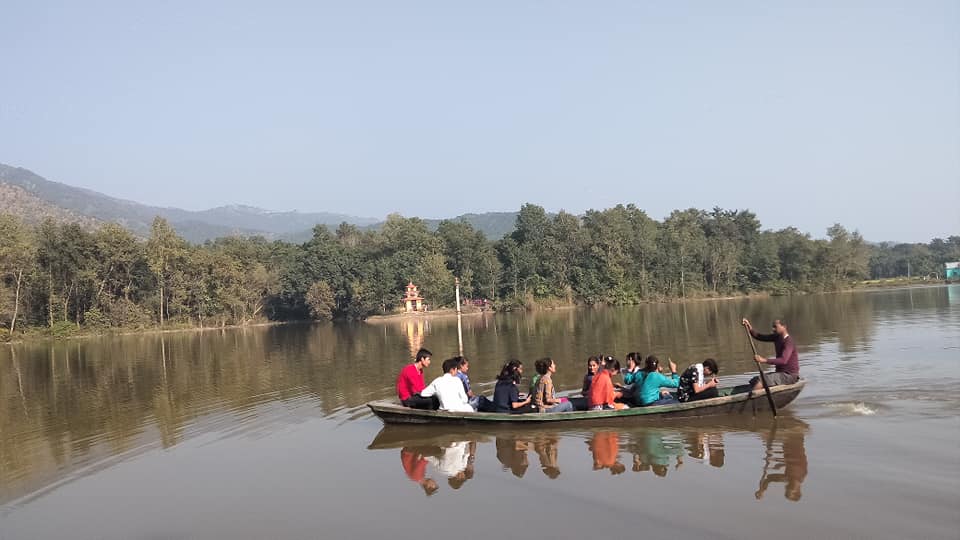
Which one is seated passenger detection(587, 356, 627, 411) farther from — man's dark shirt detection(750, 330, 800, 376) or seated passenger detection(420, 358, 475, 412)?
man's dark shirt detection(750, 330, 800, 376)

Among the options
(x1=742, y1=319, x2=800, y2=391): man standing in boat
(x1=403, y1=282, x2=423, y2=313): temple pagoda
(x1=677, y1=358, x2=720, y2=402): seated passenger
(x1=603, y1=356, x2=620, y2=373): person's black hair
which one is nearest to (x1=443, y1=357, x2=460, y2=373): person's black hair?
(x1=603, y1=356, x2=620, y2=373): person's black hair

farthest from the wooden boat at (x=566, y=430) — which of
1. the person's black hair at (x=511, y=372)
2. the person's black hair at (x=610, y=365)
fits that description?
the person's black hair at (x=610, y=365)

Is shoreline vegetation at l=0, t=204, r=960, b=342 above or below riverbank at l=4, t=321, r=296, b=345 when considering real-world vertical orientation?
above

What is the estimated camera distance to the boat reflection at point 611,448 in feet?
28.0

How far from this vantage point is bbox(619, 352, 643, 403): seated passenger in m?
11.8

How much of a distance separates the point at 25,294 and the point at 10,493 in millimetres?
52849

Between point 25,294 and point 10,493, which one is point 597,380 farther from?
point 25,294

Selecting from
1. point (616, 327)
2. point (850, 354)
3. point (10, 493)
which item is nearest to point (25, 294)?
point (616, 327)

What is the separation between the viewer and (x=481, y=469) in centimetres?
907

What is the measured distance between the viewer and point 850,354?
1811 centimetres

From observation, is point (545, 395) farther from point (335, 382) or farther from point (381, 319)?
point (381, 319)

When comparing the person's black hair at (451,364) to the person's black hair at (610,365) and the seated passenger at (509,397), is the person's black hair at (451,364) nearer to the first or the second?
the seated passenger at (509,397)

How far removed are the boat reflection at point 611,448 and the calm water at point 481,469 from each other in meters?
0.04

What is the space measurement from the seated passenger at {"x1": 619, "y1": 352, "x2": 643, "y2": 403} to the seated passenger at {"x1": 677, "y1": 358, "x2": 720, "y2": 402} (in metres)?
0.69
